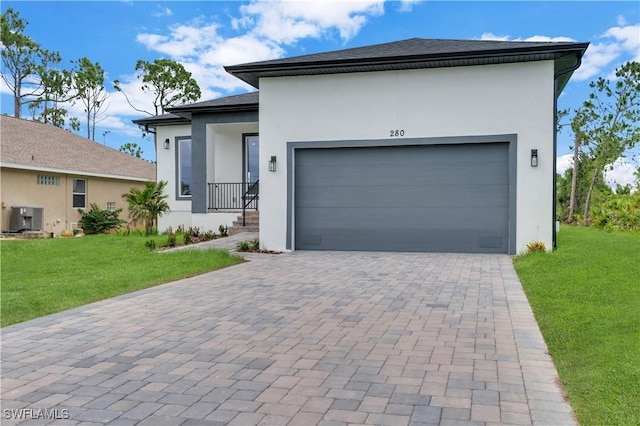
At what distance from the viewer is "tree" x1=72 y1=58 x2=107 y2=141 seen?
116 ft

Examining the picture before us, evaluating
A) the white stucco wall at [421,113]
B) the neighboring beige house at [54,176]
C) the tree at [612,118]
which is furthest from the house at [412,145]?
the tree at [612,118]

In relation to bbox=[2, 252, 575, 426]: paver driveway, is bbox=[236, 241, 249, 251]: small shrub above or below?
above

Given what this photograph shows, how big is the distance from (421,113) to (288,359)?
332 inches

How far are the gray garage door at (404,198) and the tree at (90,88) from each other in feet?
97.6

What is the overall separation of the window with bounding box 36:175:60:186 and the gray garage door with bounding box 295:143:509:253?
1314cm

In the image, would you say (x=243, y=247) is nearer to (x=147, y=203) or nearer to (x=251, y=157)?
(x=147, y=203)

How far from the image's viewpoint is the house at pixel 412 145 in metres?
10.7

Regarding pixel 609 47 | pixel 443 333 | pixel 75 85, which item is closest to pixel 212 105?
pixel 443 333

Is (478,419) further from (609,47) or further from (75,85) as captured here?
(75,85)

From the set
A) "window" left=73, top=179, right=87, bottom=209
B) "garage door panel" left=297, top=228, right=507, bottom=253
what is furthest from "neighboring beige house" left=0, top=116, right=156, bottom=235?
"garage door panel" left=297, top=228, right=507, bottom=253

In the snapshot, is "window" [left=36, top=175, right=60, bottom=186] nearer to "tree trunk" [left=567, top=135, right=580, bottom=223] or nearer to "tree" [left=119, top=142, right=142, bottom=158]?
"tree" [left=119, top=142, right=142, bottom=158]

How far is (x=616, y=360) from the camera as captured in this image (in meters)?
3.68

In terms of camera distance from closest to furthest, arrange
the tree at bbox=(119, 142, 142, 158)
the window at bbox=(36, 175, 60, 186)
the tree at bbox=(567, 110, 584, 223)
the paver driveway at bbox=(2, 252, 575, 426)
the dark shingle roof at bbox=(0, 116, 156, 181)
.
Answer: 1. the paver driveway at bbox=(2, 252, 575, 426)
2. the dark shingle roof at bbox=(0, 116, 156, 181)
3. the window at bbox=(36, 175, 60, 186)
4. the tree at bbox=(567, 110, 584, 223)
5. the tree at bbox=(119, 142, 142, 158)

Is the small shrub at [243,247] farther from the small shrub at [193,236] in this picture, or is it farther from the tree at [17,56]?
the tree at [17,56]
